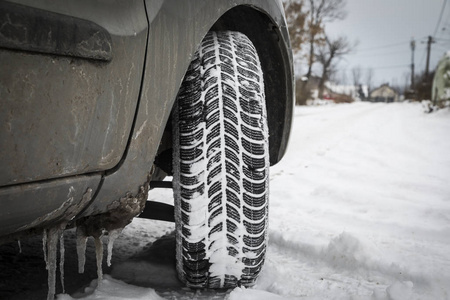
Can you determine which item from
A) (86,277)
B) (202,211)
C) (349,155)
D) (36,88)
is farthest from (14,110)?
(349,155)

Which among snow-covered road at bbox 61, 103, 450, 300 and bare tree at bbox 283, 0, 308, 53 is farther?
bare tree at bbox 283, 0, 308, 53

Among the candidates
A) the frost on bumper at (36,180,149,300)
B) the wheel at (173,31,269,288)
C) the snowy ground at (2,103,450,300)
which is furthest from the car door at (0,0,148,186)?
the snowy ground at (2,103,450,300)

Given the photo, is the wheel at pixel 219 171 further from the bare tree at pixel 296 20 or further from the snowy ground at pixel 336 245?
the bare tree at pixel 296 20

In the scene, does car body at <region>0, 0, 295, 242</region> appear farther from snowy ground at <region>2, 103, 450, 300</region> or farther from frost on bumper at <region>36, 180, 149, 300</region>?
snowy ground at <region>2, 103, 450, 300</region>

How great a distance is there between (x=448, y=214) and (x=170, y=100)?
2.05 metres

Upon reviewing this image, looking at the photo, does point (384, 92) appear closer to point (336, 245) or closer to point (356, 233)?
point (356, 233)

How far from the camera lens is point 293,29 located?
1673 centimetres

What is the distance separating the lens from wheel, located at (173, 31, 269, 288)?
4.65 ft

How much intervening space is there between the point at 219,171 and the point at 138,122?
375 millimetres

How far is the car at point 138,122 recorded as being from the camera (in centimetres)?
90

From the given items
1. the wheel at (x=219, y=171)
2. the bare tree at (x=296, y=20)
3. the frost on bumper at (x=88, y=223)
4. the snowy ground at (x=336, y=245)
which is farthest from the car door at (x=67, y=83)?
the bare tree at (x=296, y=20)

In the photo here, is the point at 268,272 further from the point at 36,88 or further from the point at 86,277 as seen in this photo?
the point at 36,88

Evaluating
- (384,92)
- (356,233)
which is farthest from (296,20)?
(384,92)

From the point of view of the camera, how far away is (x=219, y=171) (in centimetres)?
142
